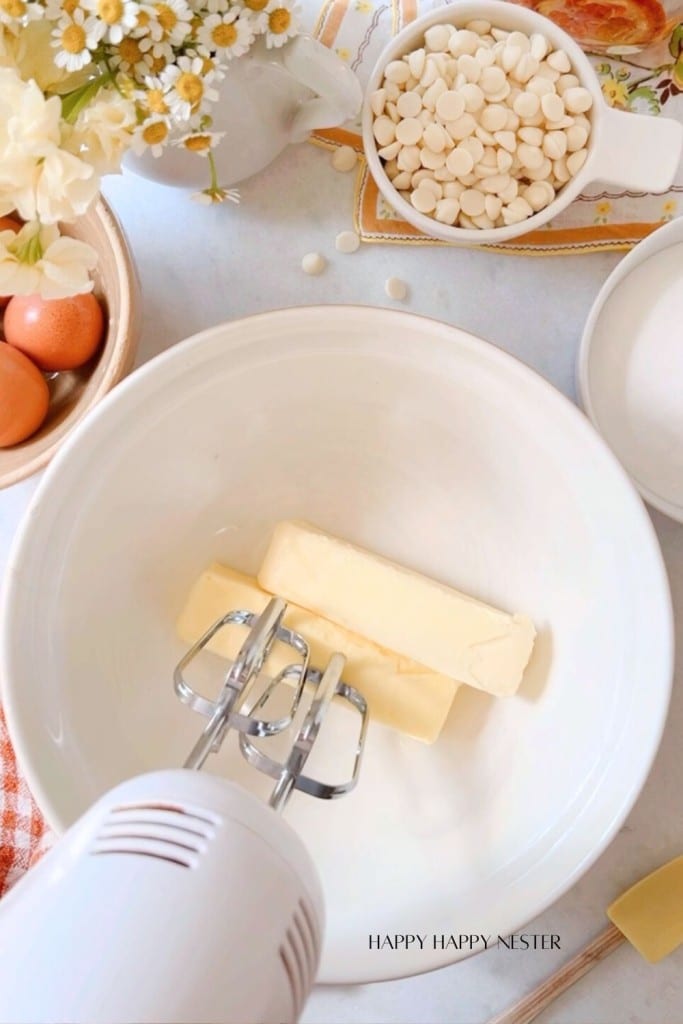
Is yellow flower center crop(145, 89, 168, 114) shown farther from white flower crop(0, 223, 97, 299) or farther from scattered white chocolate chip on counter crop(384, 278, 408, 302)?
scattered white chocolate chip on counter crop(384, 278, 408, 302)

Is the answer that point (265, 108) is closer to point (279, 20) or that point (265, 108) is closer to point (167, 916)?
point (279, 20)

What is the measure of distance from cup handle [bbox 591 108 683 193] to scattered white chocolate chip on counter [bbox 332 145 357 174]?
18cm

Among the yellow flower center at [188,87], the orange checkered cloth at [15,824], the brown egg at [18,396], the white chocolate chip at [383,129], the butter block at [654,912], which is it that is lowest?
the orange checkered cloth at [15,824]

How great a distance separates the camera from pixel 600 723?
1.79 feet

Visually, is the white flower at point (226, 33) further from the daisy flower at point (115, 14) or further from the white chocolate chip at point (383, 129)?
the white chocolate chip at point (383, 129)

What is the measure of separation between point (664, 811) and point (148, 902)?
0.47m

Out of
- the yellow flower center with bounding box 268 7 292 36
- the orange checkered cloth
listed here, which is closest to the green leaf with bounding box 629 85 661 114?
the yellow flower center with bounding box 268 7 292 36

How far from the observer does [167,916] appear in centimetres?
33

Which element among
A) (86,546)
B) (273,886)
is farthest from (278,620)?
(273,886)

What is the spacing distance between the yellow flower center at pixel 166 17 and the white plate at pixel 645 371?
0.36 m

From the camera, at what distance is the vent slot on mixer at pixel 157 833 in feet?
1.12

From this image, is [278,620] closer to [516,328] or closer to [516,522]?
[516,522]

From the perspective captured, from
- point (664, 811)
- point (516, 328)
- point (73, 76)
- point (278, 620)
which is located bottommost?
point (664, 811)

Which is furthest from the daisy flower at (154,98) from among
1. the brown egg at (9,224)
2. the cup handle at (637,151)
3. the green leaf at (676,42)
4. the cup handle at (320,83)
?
the green leaf at (676,42)
